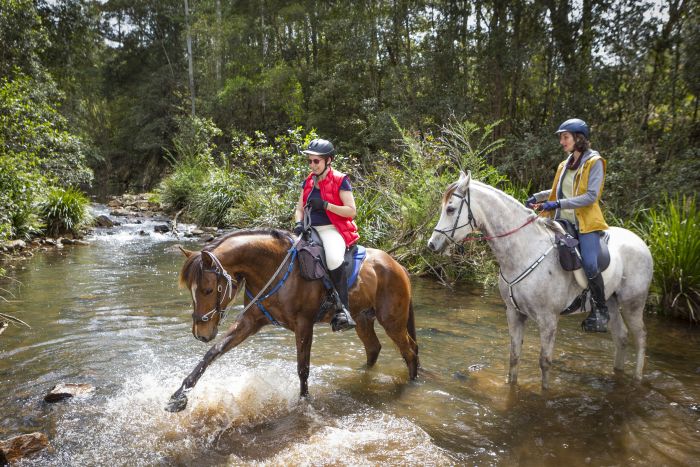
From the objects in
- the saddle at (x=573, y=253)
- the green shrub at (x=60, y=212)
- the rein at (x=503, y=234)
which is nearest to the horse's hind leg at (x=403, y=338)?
the rein at (x=503, y=234)

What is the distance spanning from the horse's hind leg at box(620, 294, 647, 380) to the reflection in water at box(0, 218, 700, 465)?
236mm

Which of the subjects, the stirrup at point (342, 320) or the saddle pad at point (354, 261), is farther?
the saddle pad at point (354, 261)

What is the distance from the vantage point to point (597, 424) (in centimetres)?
431

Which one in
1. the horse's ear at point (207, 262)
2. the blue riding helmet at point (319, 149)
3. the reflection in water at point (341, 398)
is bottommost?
the reflection in water at point (341, 398)

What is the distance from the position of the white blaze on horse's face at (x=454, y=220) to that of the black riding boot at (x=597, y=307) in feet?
4.72

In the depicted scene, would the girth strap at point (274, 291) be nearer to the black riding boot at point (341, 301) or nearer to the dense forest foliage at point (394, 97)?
the black riding boot at point (341, 301)

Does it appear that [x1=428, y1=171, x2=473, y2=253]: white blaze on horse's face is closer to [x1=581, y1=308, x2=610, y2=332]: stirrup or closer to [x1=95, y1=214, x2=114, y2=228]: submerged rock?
[x1=581, y1=308, x2=610, y2=332]: stirrup

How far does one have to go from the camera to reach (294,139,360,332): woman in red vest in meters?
4.43

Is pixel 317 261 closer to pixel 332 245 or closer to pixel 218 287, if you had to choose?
pixel 332 245

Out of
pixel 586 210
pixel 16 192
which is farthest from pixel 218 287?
pixel 16 192

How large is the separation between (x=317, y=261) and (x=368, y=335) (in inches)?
61.5

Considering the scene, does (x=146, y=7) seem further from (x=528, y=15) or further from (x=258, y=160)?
(x=528, y=15)

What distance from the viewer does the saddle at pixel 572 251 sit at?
4.62 meters

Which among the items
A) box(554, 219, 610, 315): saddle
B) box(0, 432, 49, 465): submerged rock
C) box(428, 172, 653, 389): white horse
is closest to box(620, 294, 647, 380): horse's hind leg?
box(428, 172, 653, 389): white horse
